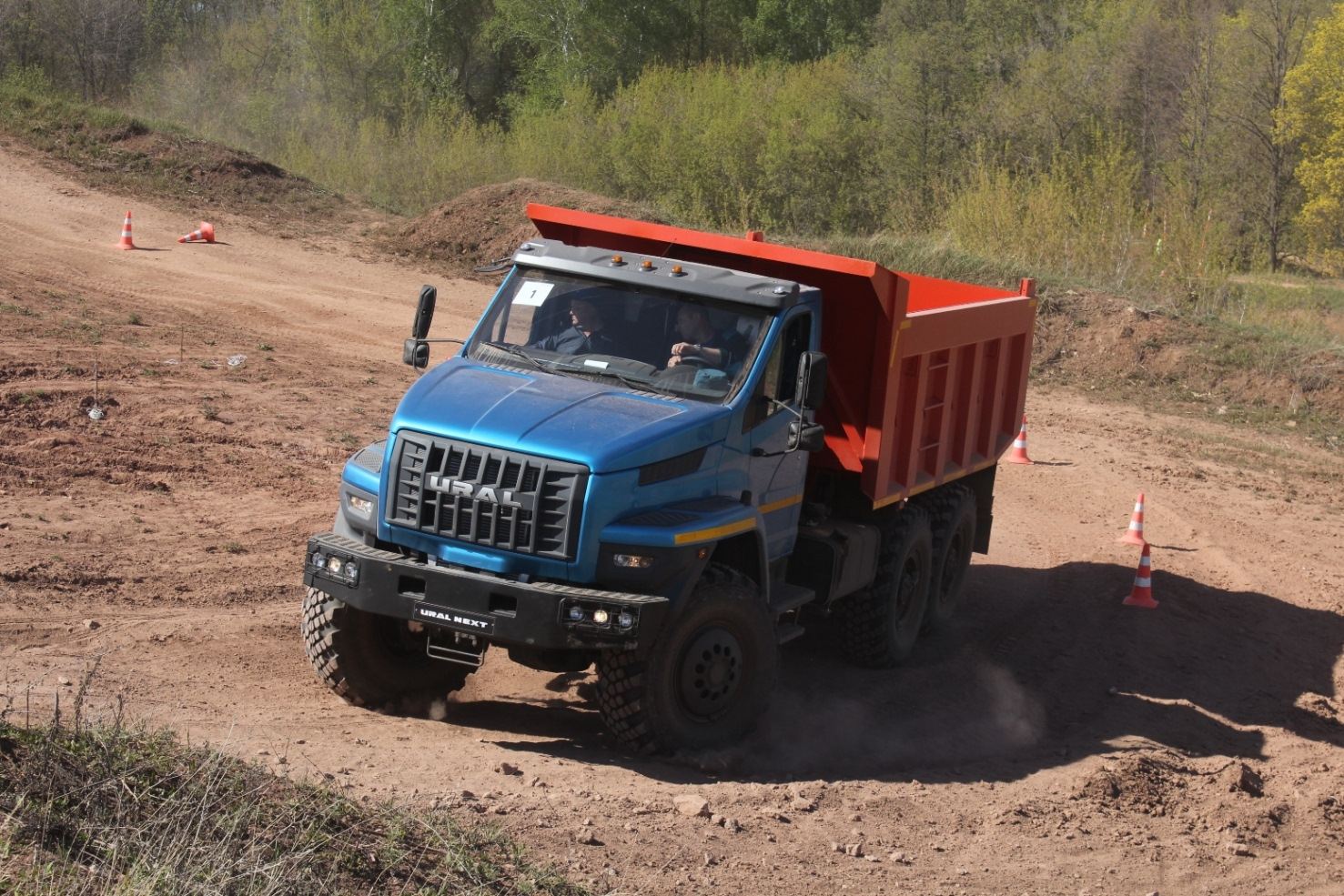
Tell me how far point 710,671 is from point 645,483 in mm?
1047

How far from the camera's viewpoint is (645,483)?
6121mm

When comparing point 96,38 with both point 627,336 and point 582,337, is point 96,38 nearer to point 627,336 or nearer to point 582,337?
point 582,337

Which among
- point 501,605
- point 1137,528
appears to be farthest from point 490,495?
point 1137,528

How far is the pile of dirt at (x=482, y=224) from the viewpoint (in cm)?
2272

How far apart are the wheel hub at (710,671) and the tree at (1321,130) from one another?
107 ft

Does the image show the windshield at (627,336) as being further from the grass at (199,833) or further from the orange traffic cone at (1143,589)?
the orange traffic cone at (1143,589)

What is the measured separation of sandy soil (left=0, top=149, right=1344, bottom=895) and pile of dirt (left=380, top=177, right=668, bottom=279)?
734 centimetres

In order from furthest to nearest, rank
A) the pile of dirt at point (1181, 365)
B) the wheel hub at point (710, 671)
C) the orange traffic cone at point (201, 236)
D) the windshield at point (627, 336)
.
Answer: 1. the orange traffic cone at point (201, 236)
2. the pile of dirt at point (1181, 365)
3. the windshield at point (627, 336)
4. the wheel hub at point (710, 671)

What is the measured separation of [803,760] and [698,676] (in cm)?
86

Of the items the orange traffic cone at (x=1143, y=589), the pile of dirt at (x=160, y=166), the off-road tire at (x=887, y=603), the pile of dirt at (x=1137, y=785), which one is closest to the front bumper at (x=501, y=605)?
the pile of dirt at (x=1137, y=785)

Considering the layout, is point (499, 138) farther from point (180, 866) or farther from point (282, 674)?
point (180, 866)

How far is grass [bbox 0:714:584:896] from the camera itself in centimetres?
398

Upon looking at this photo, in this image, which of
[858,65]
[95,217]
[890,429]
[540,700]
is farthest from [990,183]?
[540,700]

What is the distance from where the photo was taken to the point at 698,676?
21.0ft
